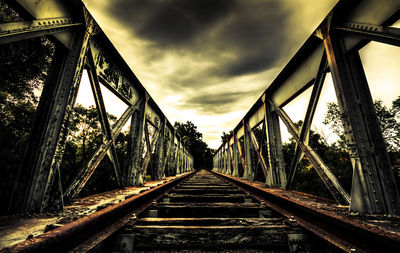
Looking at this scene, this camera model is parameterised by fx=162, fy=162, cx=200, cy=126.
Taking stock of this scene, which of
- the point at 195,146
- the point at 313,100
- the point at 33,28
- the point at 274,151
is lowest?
the point at 274,151

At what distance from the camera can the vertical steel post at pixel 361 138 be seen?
1855 mm

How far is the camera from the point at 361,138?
2.06m

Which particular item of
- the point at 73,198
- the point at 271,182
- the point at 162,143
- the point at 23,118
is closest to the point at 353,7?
the point at 271,182

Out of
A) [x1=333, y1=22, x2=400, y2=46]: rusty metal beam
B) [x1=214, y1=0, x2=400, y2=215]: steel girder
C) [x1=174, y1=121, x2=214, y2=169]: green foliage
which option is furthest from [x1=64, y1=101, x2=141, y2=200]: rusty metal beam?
[x1=174, y1=121, x2=214, y2=169]: green foliage

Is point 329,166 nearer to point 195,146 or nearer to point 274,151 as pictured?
point 274,151

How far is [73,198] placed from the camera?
7.50 feet

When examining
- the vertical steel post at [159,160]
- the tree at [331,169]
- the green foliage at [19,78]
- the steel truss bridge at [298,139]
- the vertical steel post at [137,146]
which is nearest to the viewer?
the steel truss bridge at [298,139]

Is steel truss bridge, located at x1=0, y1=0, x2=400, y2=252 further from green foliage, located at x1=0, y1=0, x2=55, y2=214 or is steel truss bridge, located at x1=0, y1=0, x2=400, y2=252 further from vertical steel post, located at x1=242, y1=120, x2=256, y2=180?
vertical steel post, located at x1=242, y1=120, x2=256, y2=180

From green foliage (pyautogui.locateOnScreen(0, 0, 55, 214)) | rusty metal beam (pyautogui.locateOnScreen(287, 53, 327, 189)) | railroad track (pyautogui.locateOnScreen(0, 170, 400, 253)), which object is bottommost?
railroad track (pyautogui.locateOnScreen(0, 170, 400, 253))

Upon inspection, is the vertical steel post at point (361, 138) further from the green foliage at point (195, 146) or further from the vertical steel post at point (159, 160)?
the green foliage at point (195, 146)

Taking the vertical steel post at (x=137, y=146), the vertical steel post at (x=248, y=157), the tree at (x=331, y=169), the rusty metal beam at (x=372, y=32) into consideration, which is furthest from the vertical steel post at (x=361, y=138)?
the tree at (x=331, y=169)

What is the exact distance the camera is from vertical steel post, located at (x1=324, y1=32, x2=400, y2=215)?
1.86 m

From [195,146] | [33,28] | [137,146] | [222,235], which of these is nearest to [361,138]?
[222,235]

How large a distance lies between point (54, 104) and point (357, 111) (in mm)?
3961
